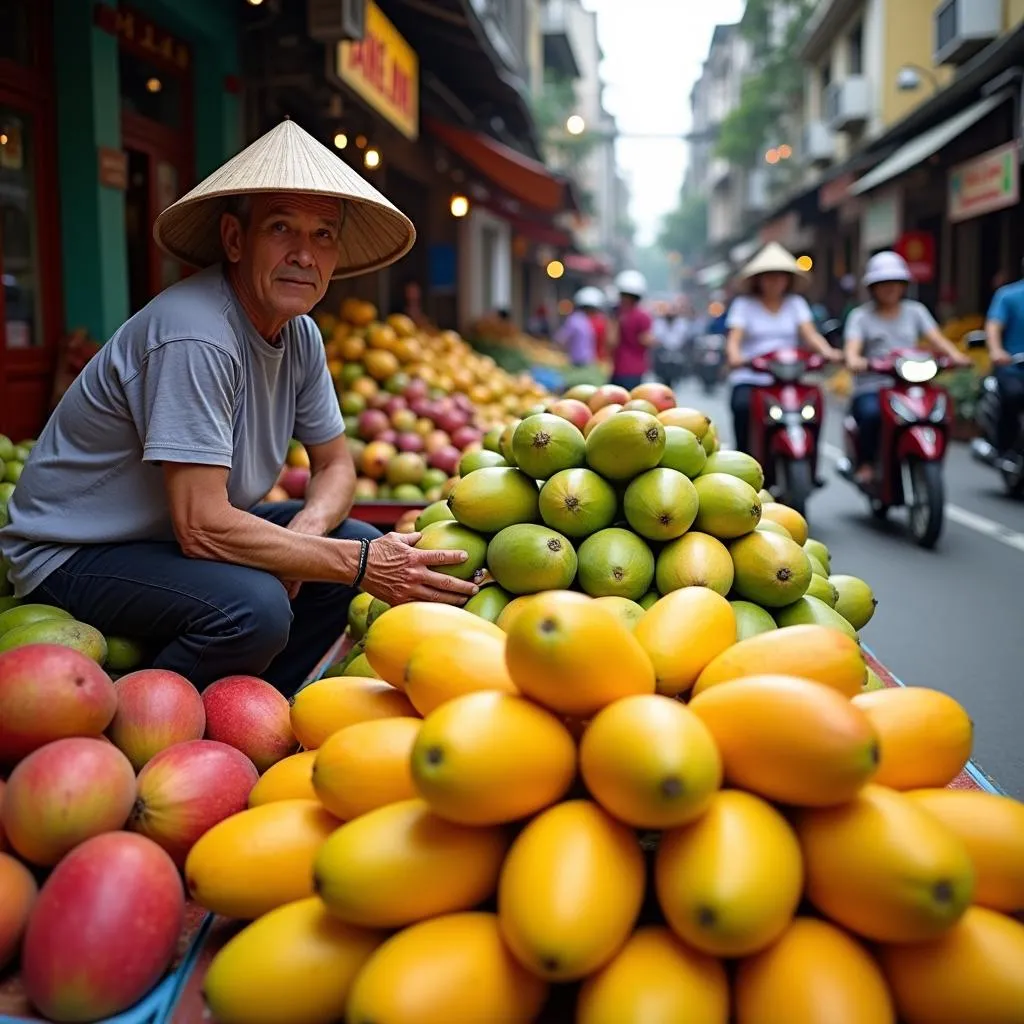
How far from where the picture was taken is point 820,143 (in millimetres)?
29938

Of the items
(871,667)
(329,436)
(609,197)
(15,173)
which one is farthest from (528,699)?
(609,197)

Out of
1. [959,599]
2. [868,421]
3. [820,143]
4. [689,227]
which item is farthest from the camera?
[689,227]

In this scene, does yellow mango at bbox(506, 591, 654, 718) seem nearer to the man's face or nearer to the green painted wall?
the man's face

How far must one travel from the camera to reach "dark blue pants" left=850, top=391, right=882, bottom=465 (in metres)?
7.77

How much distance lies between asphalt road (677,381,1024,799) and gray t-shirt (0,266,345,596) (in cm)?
213

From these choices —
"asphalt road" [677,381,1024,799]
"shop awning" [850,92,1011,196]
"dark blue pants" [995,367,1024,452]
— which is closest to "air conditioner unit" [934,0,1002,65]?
"shop awning" [850,92,1011,196]

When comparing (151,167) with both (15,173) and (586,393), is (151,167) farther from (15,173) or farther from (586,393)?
(586,393)

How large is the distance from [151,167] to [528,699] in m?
6.34

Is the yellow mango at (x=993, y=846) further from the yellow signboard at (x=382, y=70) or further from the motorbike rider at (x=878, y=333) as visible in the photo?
the motorbike rider at (x=878, y=333)

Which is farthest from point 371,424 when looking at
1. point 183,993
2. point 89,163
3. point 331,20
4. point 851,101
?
point 851,101

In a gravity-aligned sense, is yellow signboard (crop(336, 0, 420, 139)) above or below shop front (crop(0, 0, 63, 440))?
above

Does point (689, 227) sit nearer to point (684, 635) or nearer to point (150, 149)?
point (150, 149)

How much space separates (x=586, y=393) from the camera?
3.72 m

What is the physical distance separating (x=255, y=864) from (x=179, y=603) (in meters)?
1.15
